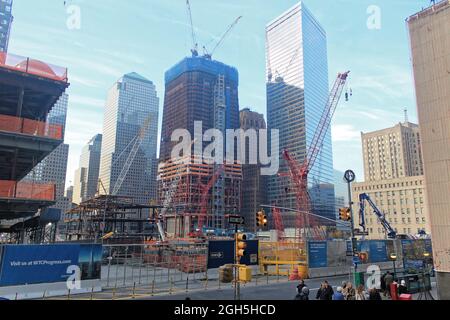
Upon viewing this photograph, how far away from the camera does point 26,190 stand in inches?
1046

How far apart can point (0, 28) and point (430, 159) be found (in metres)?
211

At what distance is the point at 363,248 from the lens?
130ft

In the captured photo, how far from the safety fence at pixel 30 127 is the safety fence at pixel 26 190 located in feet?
13.0

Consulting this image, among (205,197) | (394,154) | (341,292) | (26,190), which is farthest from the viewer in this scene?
(394,154)

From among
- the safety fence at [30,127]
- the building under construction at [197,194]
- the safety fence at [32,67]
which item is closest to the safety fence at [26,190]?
the safety fence at [30,127]

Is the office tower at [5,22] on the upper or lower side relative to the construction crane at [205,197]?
upper

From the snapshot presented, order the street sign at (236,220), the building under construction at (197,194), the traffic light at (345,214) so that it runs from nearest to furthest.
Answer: the street sign at (236,220) < the traffic light at (345,214) < the building under construction at (197,194)

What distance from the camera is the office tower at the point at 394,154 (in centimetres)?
18688

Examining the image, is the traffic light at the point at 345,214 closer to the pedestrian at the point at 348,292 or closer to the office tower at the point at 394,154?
the pedestrian at the point at 348,292

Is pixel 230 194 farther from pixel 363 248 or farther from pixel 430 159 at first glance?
pixel 430 159

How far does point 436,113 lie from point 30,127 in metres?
31.3

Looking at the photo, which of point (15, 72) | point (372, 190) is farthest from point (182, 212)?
point (15, 72)

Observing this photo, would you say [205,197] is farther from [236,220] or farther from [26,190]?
[236,220]

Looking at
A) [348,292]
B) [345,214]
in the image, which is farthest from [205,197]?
[348,292]
